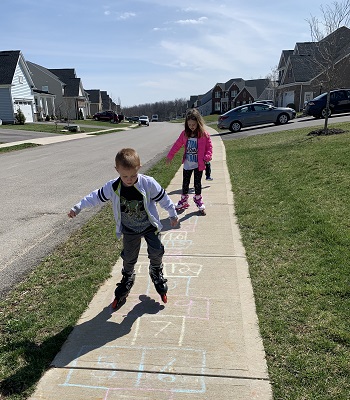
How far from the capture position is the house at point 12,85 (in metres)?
35.6

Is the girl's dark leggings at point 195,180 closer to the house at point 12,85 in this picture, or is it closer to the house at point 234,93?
the house at point 12,85

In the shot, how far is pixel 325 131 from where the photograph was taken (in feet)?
40.7

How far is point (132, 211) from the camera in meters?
3.18

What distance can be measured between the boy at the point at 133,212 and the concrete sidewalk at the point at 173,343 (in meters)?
0.21

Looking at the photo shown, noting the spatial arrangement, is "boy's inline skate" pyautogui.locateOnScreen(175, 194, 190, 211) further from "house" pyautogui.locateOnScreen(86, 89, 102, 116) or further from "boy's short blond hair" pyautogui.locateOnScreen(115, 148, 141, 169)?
"house" pyautogui.locateOnScreen(86, 89, 102, 116)

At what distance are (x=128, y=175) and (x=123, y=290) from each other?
1.11 metres

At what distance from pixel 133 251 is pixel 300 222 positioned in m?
2.69

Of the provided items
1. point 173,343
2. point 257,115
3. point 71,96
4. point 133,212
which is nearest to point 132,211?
point 133,212

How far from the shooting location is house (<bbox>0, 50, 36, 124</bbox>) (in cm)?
3562

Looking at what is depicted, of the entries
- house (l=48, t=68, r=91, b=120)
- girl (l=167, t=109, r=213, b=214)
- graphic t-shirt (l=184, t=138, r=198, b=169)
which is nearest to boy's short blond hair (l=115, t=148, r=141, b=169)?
girl (l=167, t=109, r=213, b=214)

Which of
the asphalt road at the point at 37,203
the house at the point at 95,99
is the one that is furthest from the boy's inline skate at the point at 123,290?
the house at the point at 95,99

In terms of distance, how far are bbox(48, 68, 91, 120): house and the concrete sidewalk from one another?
53.7 meters

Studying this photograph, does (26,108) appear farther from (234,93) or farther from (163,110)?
(163,110)

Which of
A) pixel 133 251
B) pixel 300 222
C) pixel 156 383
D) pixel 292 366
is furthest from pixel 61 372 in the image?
pixel 300 222
